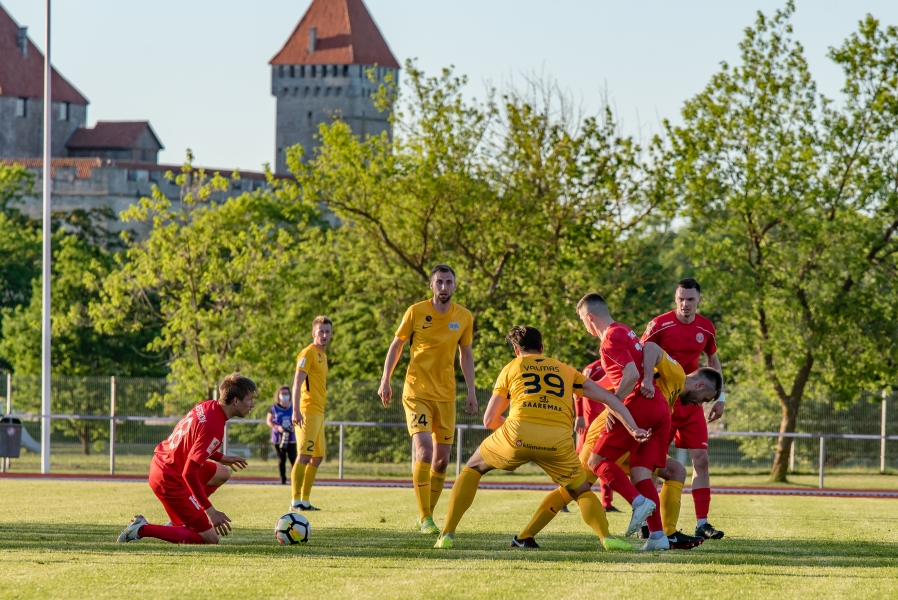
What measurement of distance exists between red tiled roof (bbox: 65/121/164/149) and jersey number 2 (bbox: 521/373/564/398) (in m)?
131

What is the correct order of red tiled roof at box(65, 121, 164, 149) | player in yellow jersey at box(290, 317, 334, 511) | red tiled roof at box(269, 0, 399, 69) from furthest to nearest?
red tiled roof at box(269, 0, 399, 69)
red tiled roof at box(65, 121, 164, 149)
player in yellow jersey at box(290, 317, 334, 511)

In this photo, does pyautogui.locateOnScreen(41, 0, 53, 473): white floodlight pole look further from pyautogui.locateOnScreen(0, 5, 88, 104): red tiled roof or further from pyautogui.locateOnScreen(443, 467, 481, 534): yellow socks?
pyautogui.locateOnScreen(0, 5, 88, 104): red tiled roof

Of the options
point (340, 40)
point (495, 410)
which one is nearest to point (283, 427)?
point (495, 410)

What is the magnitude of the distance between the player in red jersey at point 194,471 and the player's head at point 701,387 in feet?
9.90

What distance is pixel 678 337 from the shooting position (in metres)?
10.3

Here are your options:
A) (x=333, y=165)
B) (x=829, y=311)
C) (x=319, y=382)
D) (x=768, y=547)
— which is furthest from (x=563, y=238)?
(x=768, y=547)

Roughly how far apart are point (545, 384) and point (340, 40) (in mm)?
140237

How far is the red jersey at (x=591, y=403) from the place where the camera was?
36.3ft

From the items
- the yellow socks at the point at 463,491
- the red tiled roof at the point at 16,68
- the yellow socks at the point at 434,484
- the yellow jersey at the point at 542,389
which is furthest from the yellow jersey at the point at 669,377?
the red tiled roof at the point at 16,68

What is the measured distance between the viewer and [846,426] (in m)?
28.7

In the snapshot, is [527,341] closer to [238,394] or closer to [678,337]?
[238,394]

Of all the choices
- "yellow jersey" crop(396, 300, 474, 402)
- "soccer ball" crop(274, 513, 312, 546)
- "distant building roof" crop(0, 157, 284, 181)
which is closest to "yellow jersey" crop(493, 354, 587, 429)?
"soccer ball" crop(274, 513, 312, 546)

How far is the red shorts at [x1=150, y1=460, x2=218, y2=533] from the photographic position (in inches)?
354

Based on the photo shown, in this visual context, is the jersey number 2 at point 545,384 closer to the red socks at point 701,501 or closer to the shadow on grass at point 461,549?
the shadow on grass at point 461,549
